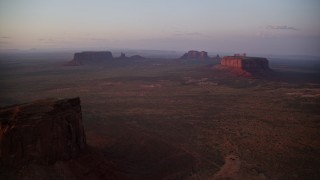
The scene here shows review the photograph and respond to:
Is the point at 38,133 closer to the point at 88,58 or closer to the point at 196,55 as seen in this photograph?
the point at 88,58

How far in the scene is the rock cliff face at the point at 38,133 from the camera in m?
18.8

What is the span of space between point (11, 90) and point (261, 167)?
53.1 meters

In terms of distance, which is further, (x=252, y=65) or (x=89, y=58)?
(x=89, y=58)

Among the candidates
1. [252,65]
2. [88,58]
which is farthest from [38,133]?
[88,58]

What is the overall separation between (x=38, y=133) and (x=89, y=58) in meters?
122

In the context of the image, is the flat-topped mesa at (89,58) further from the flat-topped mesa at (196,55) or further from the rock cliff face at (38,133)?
the rock cliff face at (38,133)

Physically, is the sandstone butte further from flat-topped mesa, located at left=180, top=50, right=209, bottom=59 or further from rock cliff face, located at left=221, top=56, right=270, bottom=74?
rock cliff face, located at left=221, top=56, right=270, bottom=74

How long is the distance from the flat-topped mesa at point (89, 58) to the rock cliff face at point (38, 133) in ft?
367

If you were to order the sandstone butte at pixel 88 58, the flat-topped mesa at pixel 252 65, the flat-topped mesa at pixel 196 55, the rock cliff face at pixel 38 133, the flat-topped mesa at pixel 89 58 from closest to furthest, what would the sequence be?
the rock cliff face at pixel 38 133, the flat-topped mesa at pixel 252 65, the sandstone butte at pixel 88 58, the flat-topped mesa at pixel 89 58, the flat-topped mesa at pixel 196 55

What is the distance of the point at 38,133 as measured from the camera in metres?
19.1

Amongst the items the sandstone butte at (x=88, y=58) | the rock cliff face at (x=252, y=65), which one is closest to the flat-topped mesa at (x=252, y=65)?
the rock cliff face at (x=252, y=65)

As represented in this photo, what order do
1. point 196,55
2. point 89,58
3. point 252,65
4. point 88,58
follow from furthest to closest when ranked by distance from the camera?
point 196,55 < point 89,58 < point 88,58 < point 252,65

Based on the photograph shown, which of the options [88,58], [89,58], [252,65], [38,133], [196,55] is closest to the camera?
[38,133]

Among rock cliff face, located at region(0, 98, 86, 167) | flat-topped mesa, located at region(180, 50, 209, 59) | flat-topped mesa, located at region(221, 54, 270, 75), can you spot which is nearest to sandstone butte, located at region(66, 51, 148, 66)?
flat-topped mesa, located at region(180, 50, 209, 59)
